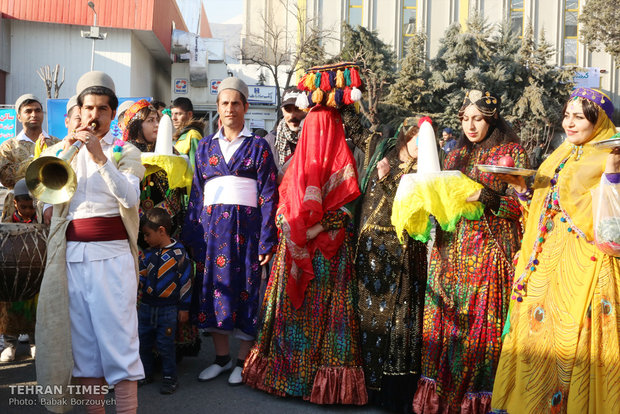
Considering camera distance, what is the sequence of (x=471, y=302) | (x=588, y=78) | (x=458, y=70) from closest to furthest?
(x=471, y=302) < (x=458, y=70) < (x=588, y=78)

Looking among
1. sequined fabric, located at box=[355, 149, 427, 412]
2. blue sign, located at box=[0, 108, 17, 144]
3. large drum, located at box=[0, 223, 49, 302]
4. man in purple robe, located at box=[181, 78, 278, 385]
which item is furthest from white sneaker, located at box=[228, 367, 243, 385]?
blue sign, located at box=[0, 108, 17, 144]

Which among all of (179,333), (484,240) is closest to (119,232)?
(179,333)

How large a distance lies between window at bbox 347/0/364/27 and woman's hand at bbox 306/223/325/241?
88.9 feet

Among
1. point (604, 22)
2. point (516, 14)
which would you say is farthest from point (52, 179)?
point (516, 14)

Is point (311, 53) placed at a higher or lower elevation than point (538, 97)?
higher

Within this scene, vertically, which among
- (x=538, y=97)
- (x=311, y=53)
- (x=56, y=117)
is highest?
(x=311, y=53)

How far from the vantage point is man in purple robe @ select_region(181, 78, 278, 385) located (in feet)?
15.1

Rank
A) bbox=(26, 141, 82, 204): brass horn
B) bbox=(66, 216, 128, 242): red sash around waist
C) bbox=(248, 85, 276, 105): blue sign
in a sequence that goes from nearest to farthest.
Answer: bbox=(26, 141, 82, 204): brass horn, bbox=(66, 216, 128, 242): red sash around waist, bbox=(248, 85, 276, 105): blue sign

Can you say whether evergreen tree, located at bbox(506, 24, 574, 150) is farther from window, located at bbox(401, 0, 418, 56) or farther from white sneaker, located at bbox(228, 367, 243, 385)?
white sneaker, located at bbox(228, 367, 243, 385)

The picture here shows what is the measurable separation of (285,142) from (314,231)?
1.55 metres

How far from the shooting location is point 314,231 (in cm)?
427

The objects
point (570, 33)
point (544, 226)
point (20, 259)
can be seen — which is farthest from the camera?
point (570, 33)

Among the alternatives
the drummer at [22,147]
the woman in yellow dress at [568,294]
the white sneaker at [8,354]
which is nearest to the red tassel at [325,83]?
the woman in yellow dress at [568,294]

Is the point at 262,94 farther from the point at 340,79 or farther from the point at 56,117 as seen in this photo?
the point at 340,79
